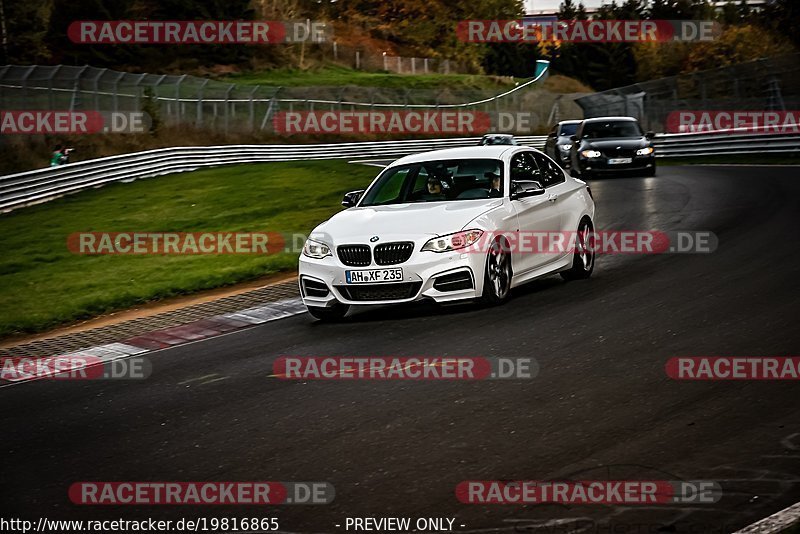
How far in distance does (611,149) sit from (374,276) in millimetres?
17905

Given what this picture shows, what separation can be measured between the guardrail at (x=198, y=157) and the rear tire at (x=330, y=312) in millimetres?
18486

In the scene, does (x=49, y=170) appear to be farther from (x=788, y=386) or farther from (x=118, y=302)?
(x=788, y=386)

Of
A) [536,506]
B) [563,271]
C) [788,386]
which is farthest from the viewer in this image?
[563,271]

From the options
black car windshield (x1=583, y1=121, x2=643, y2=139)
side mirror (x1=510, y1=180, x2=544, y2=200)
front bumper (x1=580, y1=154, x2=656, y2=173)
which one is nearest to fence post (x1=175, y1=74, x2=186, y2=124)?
black car windshield (x1=583, y1=121, x2=643, y2=139)

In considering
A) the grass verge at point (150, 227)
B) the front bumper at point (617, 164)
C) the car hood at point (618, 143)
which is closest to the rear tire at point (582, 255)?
the grass verge at point (150, 227)

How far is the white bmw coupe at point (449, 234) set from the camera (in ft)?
35.9

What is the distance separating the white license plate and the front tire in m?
0.86

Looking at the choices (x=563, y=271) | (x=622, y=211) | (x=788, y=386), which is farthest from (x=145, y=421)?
(x=622, y=211)

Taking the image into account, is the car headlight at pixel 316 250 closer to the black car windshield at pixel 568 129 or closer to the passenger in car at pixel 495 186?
the passenger in car at pixel 495 186

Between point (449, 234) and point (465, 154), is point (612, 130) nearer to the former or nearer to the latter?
point (465, 154)

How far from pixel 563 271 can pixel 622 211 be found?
714 centimetres

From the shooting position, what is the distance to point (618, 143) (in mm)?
27938

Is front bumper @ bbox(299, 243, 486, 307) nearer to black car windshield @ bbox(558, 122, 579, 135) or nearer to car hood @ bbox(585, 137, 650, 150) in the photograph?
car hood @ bbox(585, 137, 650, 150)

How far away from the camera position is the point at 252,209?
2506cm
